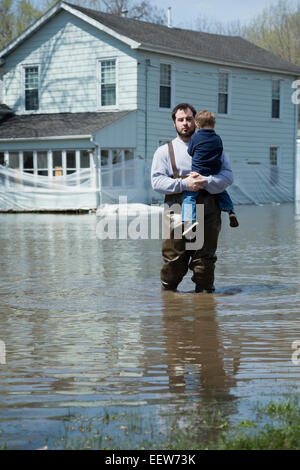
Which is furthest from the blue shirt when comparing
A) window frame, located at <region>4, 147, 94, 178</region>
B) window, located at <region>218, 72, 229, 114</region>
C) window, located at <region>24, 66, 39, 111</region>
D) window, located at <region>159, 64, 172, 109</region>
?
window, located at <region>218, 72, 229, 114</region>

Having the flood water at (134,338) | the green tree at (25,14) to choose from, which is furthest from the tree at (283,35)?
the flood water at (134,338)

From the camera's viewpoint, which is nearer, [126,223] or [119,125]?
[126,223]

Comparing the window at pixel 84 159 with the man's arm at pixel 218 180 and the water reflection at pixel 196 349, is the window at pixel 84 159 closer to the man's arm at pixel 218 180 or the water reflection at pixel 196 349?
the water reflection at pixel 196 349

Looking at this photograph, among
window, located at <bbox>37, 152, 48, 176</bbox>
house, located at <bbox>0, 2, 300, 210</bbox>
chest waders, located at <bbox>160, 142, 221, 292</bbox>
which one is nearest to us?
chest waders, located at <bbox>160, 142, 221, 292</bbox>

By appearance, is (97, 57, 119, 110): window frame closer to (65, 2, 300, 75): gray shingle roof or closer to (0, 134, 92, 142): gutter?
(65, 2, 300, 75): gray shingle roof

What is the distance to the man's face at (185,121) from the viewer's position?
898cm

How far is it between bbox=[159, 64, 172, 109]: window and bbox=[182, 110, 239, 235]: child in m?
24.3

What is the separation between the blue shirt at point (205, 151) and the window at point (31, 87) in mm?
26403

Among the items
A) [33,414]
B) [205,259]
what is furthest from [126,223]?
[33,414]

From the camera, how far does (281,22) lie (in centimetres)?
6900

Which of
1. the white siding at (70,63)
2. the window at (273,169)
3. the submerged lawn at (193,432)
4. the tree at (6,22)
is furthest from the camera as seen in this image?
the tree at (6,22)

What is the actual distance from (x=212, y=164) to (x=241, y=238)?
9807 millimetres

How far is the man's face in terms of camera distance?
354 inches

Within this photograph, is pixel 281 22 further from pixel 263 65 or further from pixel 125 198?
pixel 125 198
